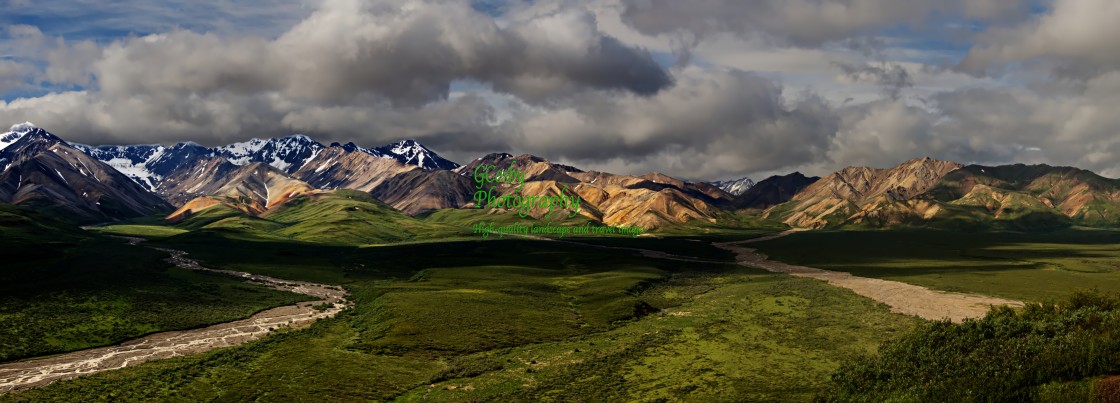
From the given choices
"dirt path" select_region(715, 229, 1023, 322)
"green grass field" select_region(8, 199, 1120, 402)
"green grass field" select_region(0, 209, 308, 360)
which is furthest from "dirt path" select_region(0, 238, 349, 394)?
"dirt path" select_region(715, 229, 1023, 322)

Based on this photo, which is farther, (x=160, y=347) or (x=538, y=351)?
(x=538, y=351)

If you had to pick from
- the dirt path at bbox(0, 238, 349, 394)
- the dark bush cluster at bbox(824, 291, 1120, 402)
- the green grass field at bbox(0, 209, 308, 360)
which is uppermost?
the dark bush cluster at bbox(824, 291, 1120, 402)

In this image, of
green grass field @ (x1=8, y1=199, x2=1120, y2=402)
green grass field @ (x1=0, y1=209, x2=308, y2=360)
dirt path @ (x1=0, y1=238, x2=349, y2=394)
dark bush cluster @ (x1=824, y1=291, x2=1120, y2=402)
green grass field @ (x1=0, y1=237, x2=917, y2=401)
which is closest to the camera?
dark bush cluster @ (x1=824, y1=291, x2=1120, y2=402)

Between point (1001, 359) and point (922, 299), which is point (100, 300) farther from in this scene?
point (922, 299)

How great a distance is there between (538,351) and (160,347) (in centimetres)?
5225

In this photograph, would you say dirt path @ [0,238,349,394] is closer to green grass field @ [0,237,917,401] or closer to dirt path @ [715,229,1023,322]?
green grass field @ [0,237,917,401]

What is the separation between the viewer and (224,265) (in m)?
180

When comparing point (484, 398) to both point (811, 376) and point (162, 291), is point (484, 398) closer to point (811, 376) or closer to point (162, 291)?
point (811, 376)

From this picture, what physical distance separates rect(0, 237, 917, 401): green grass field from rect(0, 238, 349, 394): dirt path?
4352 millimetres

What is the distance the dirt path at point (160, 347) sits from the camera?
66.9 meters

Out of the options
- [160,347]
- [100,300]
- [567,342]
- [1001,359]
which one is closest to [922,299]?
[567,342]

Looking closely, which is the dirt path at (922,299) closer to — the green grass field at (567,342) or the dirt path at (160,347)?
the green grass field at (567,342)

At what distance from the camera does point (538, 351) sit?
273 ft

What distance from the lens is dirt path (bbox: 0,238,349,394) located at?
66938 millimetres
